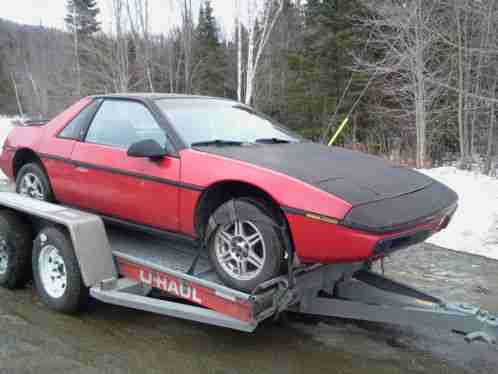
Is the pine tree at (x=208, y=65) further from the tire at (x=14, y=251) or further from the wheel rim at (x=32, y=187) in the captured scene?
the tire at (x=14, y=251)

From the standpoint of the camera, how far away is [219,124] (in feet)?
13.3

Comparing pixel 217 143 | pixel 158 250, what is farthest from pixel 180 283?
pixel 217 143

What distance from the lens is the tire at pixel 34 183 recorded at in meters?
4.68

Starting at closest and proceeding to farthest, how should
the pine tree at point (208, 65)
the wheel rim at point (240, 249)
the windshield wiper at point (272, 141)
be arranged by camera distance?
the wheel rim at point (240, 249) → the windshield wiper at point (272, 141) → the pine tree at point (208, 65)

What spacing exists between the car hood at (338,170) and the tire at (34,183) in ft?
6.56

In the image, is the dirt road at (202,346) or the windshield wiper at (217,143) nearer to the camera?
the dirt road at (202,346)

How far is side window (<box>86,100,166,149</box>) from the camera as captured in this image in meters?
3.90

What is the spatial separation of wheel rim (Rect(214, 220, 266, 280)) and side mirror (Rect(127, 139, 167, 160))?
2.49 ft

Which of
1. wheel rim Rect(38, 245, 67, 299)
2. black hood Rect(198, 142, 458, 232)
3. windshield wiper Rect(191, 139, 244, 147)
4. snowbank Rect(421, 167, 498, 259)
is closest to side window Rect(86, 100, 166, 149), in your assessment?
windshield wiper Rect(191, 139, 244, 147)

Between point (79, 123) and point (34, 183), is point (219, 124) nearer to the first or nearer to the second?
point (79, 123)

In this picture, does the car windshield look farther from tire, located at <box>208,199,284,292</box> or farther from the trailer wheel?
the trailer wheel

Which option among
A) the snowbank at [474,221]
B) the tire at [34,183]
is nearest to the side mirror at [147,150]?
the tire at [34,183]

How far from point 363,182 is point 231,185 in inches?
35.8

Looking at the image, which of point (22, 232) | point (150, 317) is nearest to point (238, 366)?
point (150, 317)
